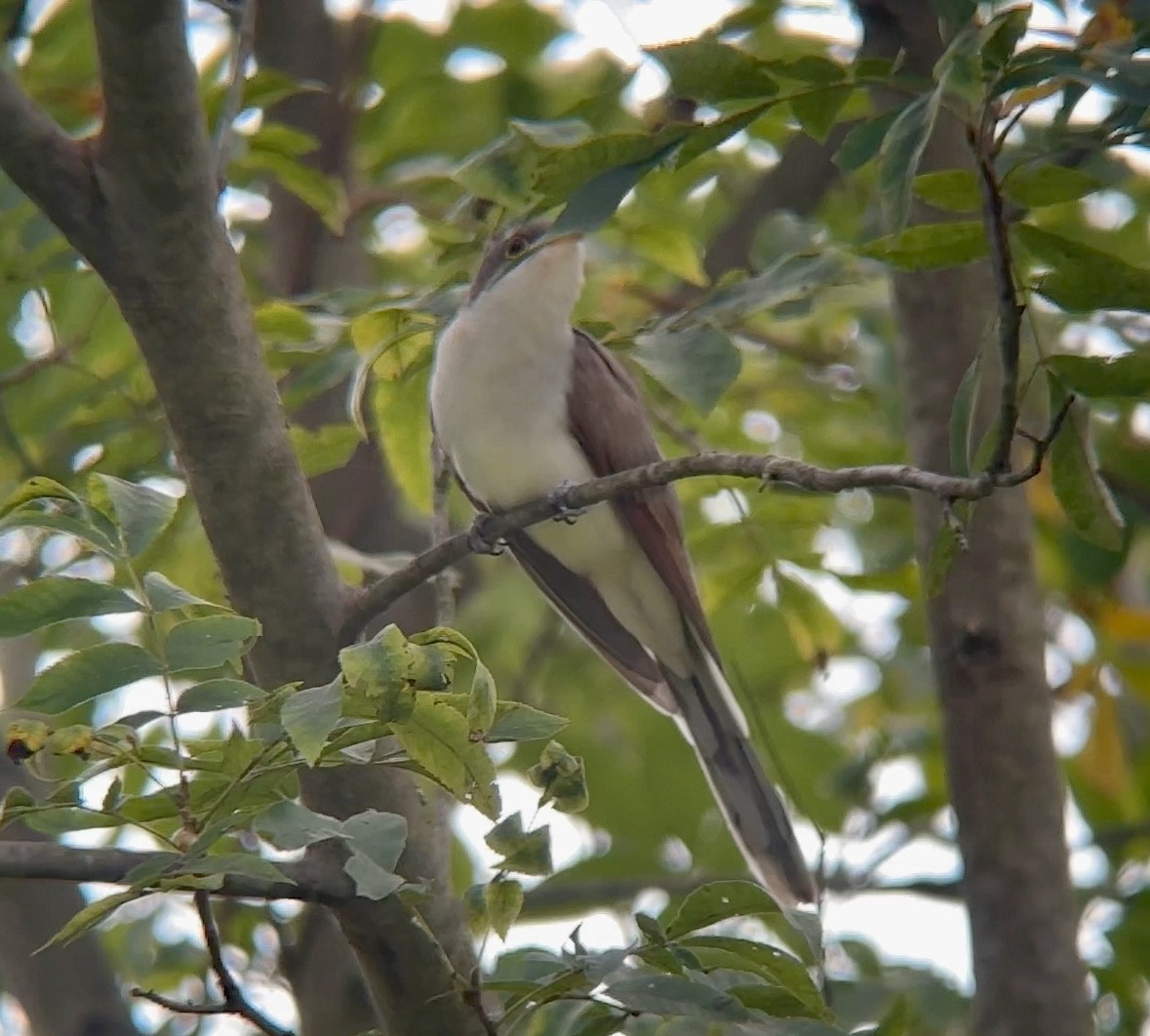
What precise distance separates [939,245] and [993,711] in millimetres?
1531

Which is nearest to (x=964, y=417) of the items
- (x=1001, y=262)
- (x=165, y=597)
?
(x=1001, y=262)

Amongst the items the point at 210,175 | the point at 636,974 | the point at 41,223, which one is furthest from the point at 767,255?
the point at 636,974

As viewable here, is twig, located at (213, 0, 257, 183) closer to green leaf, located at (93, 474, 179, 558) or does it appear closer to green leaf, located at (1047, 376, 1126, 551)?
green leaf, located at (93, 474, 179, 558)

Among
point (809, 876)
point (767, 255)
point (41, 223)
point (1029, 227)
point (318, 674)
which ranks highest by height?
point (41, 223)

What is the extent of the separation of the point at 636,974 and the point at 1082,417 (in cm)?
109

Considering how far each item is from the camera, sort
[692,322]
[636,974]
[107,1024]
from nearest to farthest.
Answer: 1. [636,974]
2. [692,322]
3. [107,1024]

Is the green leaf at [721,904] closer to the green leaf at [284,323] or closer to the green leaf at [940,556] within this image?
the green leaf at [940,556]

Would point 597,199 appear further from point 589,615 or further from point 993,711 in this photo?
point 589,615

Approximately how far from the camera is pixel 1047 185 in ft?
8.35

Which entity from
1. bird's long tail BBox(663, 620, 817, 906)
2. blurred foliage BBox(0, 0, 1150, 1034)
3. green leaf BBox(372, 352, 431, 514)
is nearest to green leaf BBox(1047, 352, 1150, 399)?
blurred foliage BBox(0, 0, 1150, 1034)

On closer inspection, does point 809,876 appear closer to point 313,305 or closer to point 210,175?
point 313,305

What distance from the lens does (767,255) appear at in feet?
12.4

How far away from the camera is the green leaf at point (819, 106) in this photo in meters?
2.53

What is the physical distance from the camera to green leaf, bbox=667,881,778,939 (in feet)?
7.93
